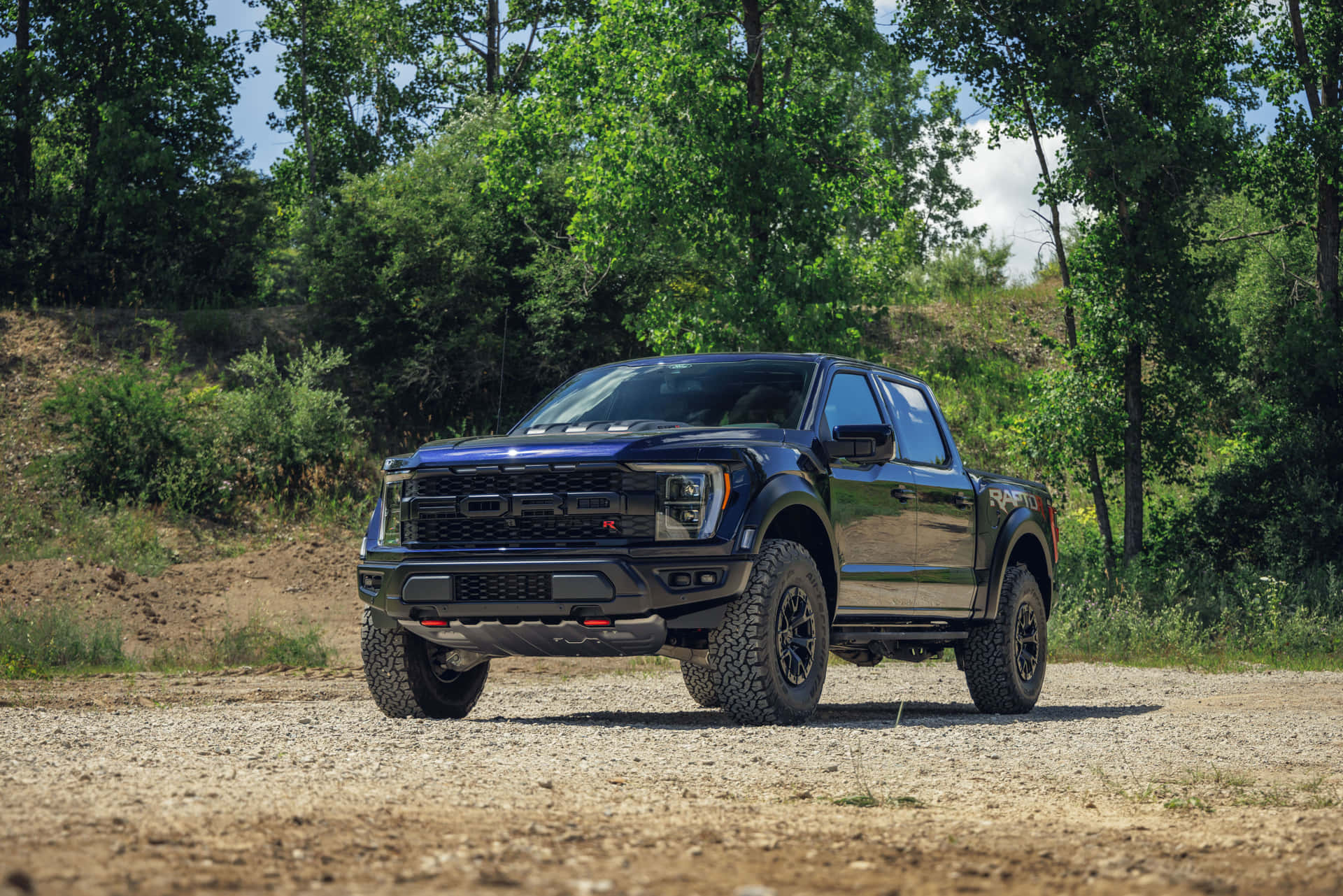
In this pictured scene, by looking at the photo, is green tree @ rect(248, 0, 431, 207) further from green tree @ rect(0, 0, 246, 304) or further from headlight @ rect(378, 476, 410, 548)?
headlight @ rect(378, 476, 410, 548)

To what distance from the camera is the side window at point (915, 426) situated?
9.43m

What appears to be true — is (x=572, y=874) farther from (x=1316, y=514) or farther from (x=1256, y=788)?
(x=1316, y=514)

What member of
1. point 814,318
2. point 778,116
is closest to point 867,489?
point 814,318

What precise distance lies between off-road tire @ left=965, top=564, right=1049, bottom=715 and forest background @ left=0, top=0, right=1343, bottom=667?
7740mm

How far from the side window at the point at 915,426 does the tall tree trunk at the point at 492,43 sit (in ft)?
110

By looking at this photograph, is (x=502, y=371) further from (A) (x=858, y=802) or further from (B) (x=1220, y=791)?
(A) (x=858, y=802)

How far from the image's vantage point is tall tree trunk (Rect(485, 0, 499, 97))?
4119cm

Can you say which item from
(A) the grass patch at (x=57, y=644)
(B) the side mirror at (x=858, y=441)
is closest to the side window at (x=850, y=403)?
(B) the side mirror at (x=858, y=441)

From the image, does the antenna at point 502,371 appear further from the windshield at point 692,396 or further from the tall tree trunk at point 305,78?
the windshield at point 692,396

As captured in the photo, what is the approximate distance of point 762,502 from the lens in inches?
293

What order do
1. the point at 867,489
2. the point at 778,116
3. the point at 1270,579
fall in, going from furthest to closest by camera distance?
1. the point at 778,116
2. the point at 1270,579
3. the point at 867,489

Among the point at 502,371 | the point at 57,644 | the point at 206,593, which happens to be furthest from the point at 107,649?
the point at 502,371

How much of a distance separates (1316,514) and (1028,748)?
17735 millimetres

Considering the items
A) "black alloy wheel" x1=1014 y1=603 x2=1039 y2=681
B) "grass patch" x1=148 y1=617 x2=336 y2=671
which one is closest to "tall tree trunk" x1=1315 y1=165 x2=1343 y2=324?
"black alloy wheel" x1=1014 y1=603 x2=1039 y2=681
